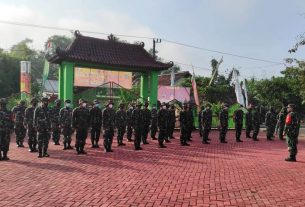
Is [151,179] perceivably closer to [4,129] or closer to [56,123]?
[4,129]

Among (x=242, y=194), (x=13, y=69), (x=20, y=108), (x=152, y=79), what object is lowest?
(x=242, y=194)

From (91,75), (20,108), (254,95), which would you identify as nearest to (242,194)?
(20,108)

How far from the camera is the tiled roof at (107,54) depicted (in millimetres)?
21000

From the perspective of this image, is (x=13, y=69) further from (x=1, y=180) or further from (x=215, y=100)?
(x=1, y=180)

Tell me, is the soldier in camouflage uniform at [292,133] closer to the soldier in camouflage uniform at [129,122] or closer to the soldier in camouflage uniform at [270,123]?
the soldier in camouflage uniform at [129,122]

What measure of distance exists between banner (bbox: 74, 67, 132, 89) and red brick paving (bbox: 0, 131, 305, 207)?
47.7ft

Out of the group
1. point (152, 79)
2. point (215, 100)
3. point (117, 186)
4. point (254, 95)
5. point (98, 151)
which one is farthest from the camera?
point (254, 95)

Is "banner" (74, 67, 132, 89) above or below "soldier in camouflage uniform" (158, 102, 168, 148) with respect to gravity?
above

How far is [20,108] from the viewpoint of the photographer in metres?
14.8

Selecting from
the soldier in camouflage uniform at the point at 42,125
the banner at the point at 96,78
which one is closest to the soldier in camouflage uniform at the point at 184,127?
the soldier in camouflage uniform at the point at 42,125

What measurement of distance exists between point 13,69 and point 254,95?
2485 centimetres

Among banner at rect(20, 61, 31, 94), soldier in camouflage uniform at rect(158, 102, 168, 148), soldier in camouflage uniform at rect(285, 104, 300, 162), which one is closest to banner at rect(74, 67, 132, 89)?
banner at rect(20, 61, 31, 94)

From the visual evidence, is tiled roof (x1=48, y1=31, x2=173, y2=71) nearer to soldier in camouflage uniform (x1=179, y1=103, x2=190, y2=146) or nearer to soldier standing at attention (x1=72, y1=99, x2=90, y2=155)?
soldier in camouflage uniform (x1=179, y1=103, x2=190, y2=146)

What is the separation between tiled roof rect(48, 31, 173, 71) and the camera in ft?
68.9
